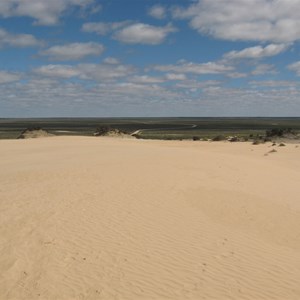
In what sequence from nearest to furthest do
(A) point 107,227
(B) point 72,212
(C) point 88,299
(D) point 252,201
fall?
(C) point 88,299 → (A) point 107,227 → (B) point 72,212 → (D) point 252,201

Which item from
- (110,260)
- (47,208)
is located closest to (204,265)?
(110,260)

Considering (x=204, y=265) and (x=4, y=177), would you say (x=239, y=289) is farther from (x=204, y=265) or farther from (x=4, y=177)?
(x=4, y=177)

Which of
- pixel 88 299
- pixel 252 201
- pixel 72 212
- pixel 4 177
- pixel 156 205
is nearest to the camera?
pixel 88 299

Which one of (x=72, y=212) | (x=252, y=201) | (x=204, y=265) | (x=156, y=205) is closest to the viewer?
(x=204, y=265)

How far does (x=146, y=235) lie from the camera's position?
30.5ft

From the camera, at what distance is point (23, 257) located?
7930 mm

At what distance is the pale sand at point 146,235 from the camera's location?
691 centimetres

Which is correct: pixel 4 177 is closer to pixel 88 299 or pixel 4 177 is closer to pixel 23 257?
pixel 23 257

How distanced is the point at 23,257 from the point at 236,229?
498 centimetres

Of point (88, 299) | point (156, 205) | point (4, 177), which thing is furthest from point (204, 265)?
point (4, 177)

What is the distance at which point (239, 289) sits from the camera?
6.80 metres

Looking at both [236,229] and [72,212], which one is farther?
[72,212]

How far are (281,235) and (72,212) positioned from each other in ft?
17.1

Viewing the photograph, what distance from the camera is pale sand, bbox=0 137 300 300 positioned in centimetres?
691
